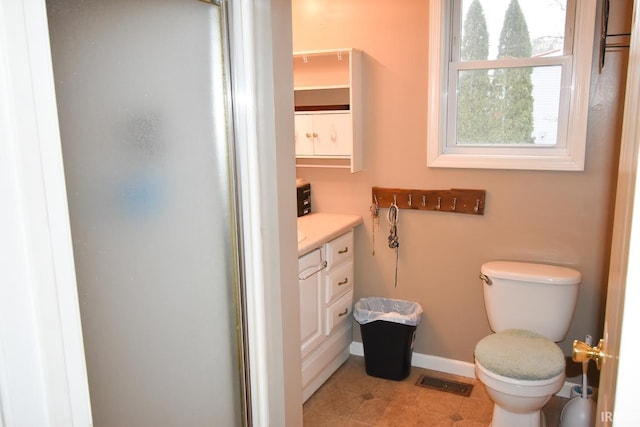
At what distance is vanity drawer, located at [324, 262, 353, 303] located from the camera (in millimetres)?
2742

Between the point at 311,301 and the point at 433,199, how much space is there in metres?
0.92

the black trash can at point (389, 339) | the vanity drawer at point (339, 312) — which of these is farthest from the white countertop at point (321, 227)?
the black trash can at point (389, 339)

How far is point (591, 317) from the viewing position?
256 centimetres

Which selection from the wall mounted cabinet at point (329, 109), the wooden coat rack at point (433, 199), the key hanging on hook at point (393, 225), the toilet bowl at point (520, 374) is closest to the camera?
the toilet bowl at point (520, 374)

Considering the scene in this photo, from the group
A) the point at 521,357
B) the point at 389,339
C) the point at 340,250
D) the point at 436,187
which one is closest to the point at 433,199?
the point at 436,187

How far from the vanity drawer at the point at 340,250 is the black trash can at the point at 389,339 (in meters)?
0.34

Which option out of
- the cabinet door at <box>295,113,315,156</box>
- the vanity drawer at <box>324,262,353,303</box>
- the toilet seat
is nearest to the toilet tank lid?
the toilet seat

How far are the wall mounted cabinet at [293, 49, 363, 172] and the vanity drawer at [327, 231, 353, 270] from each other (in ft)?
1.38

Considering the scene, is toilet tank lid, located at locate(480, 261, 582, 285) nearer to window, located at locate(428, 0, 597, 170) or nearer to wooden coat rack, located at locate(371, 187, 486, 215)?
wooden coat rack, located at locate(371, 187, 486, 215)

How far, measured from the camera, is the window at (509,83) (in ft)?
8.06

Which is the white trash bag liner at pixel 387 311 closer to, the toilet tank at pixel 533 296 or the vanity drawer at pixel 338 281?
the vanity drawer at pixel 338 281

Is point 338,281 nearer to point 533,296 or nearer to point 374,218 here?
point 374,218

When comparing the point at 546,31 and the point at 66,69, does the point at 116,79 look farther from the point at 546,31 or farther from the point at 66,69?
the point at 546,31

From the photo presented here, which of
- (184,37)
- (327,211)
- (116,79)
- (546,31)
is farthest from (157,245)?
(546,31)
